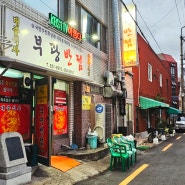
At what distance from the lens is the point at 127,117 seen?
65.9 feet

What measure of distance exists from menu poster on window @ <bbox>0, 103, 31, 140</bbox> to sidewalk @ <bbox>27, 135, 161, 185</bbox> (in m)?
1.30

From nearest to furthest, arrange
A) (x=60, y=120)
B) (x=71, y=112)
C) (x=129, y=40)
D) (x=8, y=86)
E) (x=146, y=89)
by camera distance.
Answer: (x=8, y=86), (x=60, y=120), (x=71, y=112), (x=129, y=40), (x=146, y=89)

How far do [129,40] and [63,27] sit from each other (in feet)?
21.2

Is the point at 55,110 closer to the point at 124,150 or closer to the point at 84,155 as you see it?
the point at 84,155

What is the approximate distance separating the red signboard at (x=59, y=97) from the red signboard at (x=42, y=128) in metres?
2.27

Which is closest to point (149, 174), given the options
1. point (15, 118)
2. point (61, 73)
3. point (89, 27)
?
point (61, 73)

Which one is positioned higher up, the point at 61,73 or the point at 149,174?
the point at 61,73

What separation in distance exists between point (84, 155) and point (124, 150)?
1.64m

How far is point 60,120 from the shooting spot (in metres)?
11.9

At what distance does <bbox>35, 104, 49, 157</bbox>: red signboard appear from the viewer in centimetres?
884

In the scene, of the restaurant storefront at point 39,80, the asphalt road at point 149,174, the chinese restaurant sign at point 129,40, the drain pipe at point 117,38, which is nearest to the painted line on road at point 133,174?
the asphalt road at point 149,174

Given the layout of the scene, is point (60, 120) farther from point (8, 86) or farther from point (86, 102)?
point (8, 86)

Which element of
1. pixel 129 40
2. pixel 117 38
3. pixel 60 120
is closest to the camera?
pixel 60 120

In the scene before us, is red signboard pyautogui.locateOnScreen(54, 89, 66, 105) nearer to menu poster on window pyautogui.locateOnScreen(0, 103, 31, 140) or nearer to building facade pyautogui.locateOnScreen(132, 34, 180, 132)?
menu poster on window pyautogui.locateOnScreen(0, 103, 31, 140)
